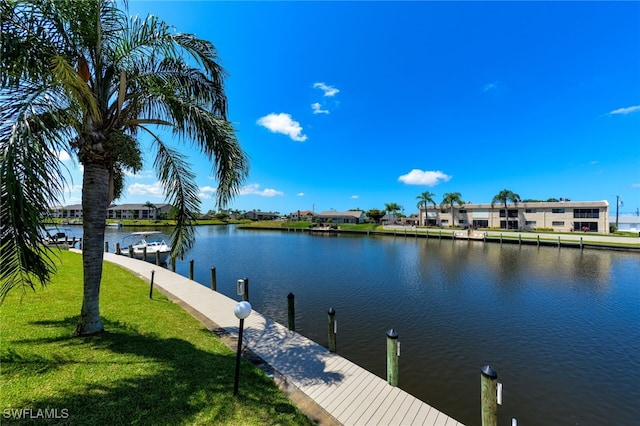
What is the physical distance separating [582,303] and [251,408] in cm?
1826

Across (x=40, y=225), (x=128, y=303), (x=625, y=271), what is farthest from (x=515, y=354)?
(x=625, y=271)

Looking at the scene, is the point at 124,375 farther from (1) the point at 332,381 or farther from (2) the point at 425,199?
(2) the point at 425,199

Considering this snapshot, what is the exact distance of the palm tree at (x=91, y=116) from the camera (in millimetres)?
3297

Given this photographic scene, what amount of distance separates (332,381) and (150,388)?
143 inches

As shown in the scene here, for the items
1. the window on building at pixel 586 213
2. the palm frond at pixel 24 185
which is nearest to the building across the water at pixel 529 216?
the window on building at pixel 586 213

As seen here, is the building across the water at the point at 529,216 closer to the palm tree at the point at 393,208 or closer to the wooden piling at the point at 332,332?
the palm tree at the point at 393,208

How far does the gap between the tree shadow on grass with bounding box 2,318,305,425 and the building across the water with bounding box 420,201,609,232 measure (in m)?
71.2

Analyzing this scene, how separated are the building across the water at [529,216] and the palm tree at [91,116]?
70606 millimetres

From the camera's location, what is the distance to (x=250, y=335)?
8633 mm

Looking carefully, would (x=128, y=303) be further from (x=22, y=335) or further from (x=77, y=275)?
(x=77, y=275)

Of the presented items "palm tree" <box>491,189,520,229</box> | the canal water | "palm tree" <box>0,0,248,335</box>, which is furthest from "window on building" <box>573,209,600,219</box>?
"palm tree" <box>0,0,248,335</box>

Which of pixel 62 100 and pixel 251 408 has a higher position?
pixel 62 100

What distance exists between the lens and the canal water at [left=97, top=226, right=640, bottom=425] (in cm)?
714

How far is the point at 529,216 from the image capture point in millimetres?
61250
